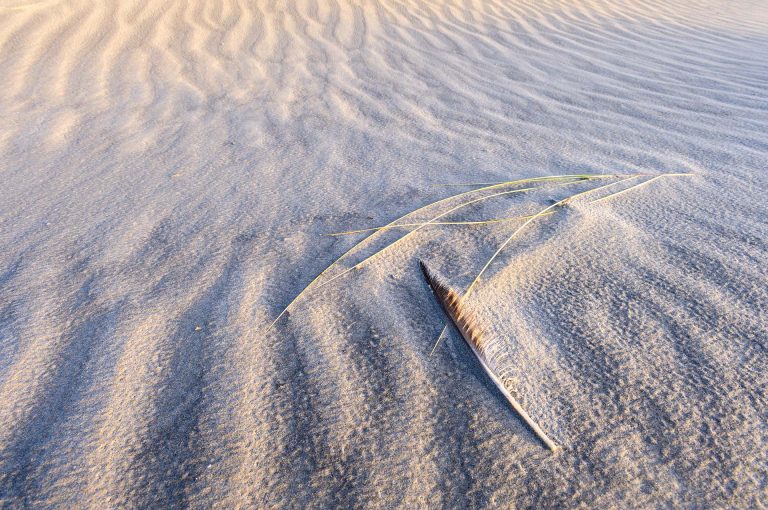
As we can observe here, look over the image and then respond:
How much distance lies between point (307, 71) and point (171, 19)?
1.43 metres

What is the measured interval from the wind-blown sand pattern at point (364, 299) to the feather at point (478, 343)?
2cm

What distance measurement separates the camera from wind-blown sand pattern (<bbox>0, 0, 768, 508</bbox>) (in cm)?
101

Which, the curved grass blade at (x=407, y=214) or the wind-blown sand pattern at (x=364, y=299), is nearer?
the wind-blown sand pattern at (x=364, y=299)

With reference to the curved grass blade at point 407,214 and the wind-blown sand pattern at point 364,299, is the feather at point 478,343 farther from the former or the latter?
the curved grass blade at point 407,214

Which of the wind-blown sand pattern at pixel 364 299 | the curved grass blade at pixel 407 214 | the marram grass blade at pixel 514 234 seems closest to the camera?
the wind-blown sand pattern at pixel 364 299

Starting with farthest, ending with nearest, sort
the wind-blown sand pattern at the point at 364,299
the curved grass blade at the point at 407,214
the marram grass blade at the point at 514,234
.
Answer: the curved grass blade at the point at 407,214 → the marram grass blade at the point at 514,234 → the wind-blown sand pattern at the point at 364,299

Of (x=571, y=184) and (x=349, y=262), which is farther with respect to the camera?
(x=571, y=184)

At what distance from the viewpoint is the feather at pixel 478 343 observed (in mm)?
1083

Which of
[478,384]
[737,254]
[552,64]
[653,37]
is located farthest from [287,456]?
[653,37]

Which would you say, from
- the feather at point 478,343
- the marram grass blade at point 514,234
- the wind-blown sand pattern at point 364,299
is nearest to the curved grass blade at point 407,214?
the wind-blown sand pattern at point 364,299

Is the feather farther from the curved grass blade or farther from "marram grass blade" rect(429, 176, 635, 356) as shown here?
the curved grass blade

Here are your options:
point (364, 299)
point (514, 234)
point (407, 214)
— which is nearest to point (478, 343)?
point (364, 299)

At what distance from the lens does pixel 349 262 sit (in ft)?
5.33

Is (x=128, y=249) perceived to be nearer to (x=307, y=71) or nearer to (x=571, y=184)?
(x=571, y=184)
